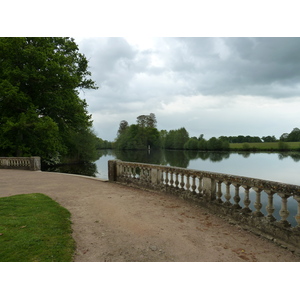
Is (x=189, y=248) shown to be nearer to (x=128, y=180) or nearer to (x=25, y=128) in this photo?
(x=128, y=180)

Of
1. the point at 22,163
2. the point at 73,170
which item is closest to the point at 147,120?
the point at 73,170

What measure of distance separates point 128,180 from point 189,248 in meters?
5.86

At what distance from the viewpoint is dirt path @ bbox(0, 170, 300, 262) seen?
343cm

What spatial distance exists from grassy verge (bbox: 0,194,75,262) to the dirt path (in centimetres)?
23

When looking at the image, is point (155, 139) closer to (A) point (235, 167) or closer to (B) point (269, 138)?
(B) point (269, 138)

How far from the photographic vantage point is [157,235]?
413 centimetres

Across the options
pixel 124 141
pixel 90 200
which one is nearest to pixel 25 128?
pixel 90 200

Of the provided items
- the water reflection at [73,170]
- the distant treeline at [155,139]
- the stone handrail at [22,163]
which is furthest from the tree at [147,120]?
the stone handrail at [22,163]

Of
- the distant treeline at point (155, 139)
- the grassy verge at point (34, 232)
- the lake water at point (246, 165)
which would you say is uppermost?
the distant treeline at point (155, 139)

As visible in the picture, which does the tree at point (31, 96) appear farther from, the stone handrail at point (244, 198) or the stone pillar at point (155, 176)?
the stone handrail at point (244, 198)

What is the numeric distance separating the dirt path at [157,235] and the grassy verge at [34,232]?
233 millimetres

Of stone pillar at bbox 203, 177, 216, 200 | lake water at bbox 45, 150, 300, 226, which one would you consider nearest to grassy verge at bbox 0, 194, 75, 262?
stone pillar at bbox 203, 177, 216, 200

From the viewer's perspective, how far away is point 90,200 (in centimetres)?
670

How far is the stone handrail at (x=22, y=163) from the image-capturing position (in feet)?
49.0
